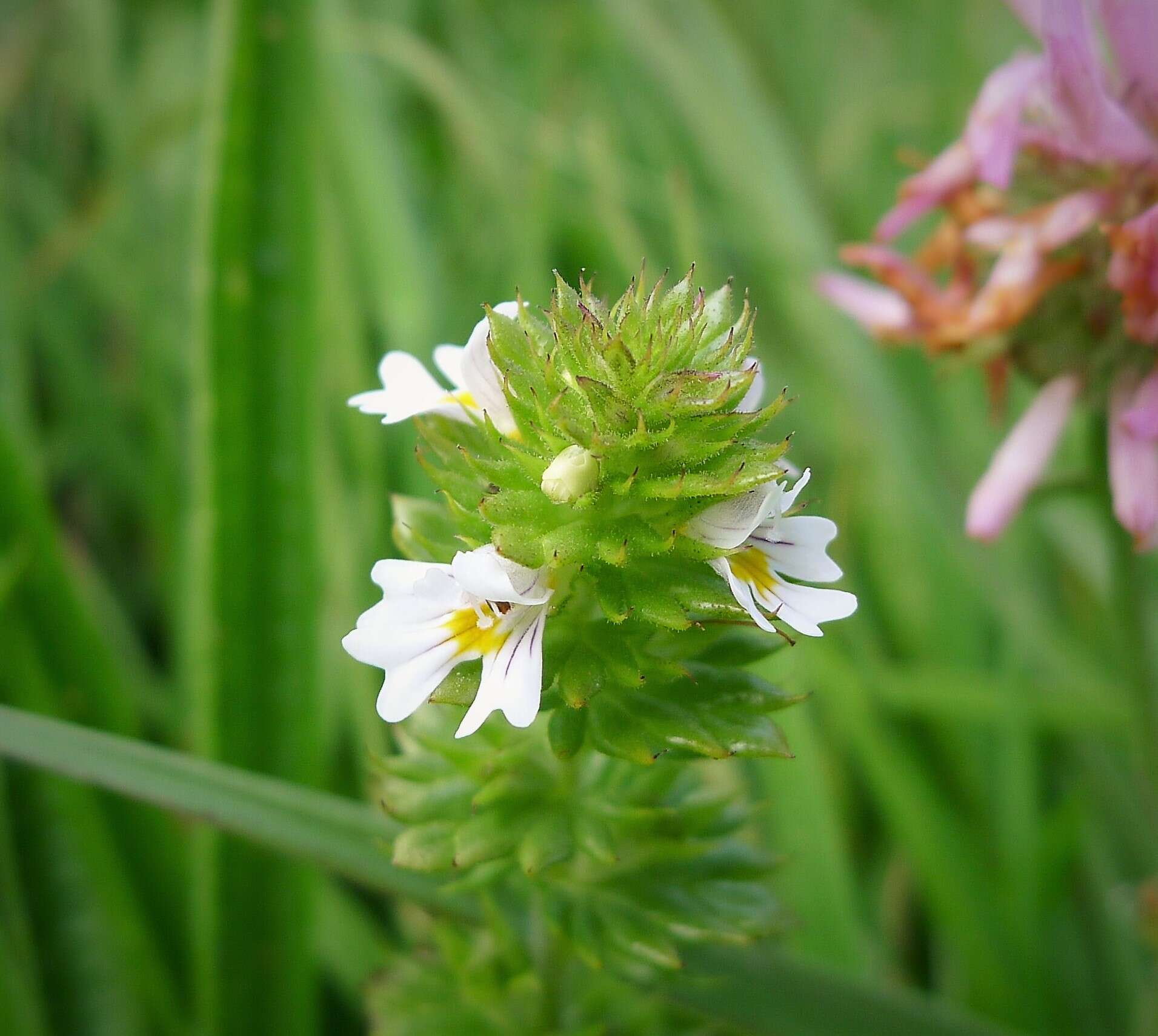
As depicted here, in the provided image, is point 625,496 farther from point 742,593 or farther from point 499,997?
point 499,997

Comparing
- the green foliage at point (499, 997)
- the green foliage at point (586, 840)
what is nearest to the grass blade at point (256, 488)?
the green foliage at point (499, 997)

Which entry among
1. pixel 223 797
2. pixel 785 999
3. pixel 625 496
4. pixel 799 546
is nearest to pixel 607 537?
pixel 625 496

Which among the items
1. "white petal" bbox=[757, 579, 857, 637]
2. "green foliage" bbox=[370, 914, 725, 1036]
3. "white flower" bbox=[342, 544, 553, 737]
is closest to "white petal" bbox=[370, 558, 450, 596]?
"white flower" bbox=[342, 544, 553, 737]

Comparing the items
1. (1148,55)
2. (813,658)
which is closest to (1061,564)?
(813,658)

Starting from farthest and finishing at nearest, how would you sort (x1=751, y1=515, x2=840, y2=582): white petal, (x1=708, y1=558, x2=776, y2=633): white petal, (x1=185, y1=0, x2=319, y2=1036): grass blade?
(x1=185, y1=0, x2=319, y2=1036): grass blade, (x1=751, y1=515, x2=840, y2=582): white petal, (x1=708, y1=558, x2=776, y2=633): white petal

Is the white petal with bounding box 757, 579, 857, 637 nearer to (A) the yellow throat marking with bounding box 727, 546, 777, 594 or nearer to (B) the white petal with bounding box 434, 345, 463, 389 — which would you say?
(A) the yellow throat marking with bounding box 727, 546, 777, 594

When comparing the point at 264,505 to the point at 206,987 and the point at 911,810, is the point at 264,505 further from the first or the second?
A: the point at 911,810
